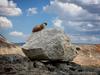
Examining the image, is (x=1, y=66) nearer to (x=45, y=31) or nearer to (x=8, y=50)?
(x=45, y=31)

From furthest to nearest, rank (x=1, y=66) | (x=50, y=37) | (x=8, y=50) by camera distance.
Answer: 1. (x=8, y=50)
2. (x=50, y=37)
3. (x=1, y=66)

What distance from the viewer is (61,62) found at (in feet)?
138

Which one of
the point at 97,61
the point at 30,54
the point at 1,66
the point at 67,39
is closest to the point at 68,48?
the point at 67,39

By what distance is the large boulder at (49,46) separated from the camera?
39.8 m

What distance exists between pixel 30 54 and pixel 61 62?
3.37 m

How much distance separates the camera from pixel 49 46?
3988cm

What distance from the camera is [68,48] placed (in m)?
41.0

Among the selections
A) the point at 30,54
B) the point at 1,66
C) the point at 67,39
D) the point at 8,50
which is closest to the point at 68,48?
the point at 67,39

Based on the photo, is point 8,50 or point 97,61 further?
point 8,50

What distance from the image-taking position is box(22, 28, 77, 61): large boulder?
39.8 meters

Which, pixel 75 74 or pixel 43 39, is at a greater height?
pixel 43 39

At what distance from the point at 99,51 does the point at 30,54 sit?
122 ft

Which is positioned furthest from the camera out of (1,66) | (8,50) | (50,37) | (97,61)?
(8,50)

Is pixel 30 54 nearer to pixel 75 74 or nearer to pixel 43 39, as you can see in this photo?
pixel 43 39
